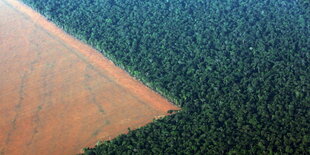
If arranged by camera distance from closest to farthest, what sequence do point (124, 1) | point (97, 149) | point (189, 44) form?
point (97, 149) < point (189, 44) < point (124, 1)

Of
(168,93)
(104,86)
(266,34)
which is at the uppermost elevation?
(266,34)

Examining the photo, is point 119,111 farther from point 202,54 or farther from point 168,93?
point 202,54

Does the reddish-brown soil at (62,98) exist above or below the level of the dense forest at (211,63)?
below

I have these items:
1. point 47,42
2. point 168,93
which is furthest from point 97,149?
point 47,42

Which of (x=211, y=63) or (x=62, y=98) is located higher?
(x=211, y=63)

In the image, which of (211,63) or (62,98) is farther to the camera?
(211,63)
